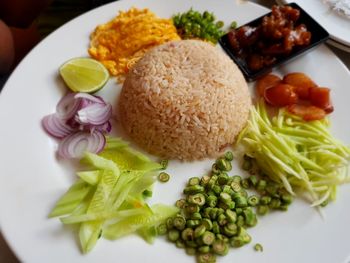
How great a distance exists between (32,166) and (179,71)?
31.4 inches

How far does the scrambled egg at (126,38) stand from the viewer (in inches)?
93.7

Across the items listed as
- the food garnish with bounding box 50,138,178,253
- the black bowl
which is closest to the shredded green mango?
the black bowl

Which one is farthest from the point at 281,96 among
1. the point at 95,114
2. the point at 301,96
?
the point at 95,114

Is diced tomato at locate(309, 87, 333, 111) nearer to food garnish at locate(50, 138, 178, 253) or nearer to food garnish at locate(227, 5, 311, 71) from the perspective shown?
food garnish at locate(227, 5, 311, 71)

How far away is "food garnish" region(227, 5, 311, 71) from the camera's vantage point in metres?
2.36

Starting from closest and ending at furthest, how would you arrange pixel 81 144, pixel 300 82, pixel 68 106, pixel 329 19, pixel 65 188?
pixel 65 188 → pixel 81 144 → pixel 68 106 → pixel 300 82 → pixel 329 19

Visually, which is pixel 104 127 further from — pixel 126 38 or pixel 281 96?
pixel 281 96

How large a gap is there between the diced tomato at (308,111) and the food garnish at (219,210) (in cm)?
38

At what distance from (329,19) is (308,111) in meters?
0.80

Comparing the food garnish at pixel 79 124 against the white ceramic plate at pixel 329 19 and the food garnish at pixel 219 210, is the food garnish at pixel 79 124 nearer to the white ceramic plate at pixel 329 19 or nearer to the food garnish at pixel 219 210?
the food garnish at pixel 219 210

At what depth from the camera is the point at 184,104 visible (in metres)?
2.11

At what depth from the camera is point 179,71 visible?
7.21ft

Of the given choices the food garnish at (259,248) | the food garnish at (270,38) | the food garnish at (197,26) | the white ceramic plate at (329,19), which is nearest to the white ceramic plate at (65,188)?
the food garnish at (259,248)

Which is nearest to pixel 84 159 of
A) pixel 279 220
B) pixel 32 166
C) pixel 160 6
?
pixel 32 166
